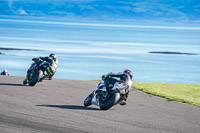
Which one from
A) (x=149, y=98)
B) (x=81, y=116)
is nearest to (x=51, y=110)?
(x=81, y=116)

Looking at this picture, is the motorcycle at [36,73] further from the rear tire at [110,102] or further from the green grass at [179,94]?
the rear tire at [110,102]

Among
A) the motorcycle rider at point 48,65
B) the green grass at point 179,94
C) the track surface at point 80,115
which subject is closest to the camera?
the track surface at point 80,115

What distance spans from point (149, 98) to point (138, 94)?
4.94 ft

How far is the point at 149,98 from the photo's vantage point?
790 inches

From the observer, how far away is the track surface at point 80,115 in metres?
11.4

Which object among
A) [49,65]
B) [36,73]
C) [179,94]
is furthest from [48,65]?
[179,94]

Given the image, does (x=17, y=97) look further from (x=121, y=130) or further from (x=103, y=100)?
(x=121, y=130)

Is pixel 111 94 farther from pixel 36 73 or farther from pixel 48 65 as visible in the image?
pixel 48 65

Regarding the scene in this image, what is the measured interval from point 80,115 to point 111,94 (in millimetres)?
1861

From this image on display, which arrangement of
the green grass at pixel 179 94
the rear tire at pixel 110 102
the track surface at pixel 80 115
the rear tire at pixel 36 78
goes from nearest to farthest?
the track surface at pixel 80 115, the rear tire at pixel 110 102, the green grass at pixel 179 94, the rear tire at pixel 36 78

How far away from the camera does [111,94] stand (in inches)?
588

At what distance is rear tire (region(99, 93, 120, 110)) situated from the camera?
14.6 metres

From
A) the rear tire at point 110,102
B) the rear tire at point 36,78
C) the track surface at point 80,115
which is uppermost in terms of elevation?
the rear tire at point 36,78

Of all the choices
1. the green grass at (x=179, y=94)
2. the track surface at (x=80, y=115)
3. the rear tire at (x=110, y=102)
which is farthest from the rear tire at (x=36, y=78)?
the rear tire at (x=110, y=102)
